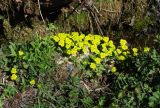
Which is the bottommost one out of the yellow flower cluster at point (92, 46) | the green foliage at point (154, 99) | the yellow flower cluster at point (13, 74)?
the green foliage at point (154, 99)

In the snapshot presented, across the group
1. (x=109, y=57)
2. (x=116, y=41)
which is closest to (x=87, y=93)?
(x=109, y=57)

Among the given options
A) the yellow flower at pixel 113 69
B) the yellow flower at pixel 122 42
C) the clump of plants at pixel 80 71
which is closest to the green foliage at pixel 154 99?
the clump of plants at pixel 80 71

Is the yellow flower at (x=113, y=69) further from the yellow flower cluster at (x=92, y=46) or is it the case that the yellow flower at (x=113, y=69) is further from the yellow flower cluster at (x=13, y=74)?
the yellow flower cluster at (x=13, y=74)

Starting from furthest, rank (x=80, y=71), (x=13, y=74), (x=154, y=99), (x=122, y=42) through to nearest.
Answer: (x=122, y=42), (x=80, y=71), (x=13, y=74), (x=154, y=99)

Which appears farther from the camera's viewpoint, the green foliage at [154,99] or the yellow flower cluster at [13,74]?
Result: the yellow flower cluster at [13,74]

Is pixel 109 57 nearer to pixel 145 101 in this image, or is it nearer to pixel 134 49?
pixel 134 49

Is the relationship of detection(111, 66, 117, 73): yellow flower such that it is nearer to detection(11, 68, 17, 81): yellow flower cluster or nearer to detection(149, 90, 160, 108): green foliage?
detection(149, 90, 160, 108): green foliage

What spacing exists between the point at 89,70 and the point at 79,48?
0.28 meters

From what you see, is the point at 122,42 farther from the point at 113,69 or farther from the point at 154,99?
the point at 154,99

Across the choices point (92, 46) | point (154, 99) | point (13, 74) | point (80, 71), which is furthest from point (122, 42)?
point (13, 74)

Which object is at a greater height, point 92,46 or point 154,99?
point 92,46

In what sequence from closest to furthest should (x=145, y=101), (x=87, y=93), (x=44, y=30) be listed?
(x=145, y=101) → (x=87, y=93) → (x=44, y=30)

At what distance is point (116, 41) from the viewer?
17.2ft

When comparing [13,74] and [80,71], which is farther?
[80,71]
